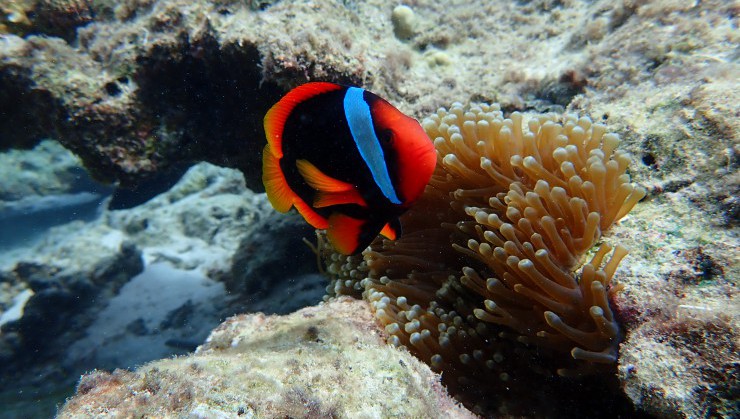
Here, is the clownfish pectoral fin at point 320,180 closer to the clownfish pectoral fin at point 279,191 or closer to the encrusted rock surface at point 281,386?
the clownfish pectoral fin at point 279,191

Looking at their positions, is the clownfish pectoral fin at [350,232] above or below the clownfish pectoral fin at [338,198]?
below

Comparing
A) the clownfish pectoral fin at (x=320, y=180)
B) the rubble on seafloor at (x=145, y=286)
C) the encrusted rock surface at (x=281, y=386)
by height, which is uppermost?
the clownfish pectoral fin at (x=320, y=180)

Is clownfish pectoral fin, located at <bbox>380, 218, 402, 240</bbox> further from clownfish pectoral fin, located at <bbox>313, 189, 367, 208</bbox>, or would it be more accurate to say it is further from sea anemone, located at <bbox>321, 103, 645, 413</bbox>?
sea anemone, located at <bbox>321, 103, 645, 413</bbox>

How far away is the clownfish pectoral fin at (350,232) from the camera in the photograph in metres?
1.46

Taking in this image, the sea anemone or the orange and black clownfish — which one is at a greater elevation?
the orange and black clownfish

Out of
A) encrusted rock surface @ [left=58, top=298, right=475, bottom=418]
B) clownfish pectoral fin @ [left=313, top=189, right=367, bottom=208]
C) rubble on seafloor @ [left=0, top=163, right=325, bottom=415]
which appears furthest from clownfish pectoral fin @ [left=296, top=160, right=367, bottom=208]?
rubble on seafloor @ [left=0, top=163, right=325, bottom=415]

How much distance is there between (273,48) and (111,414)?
274 cm

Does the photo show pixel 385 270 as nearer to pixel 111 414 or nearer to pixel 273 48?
pixel 111 414

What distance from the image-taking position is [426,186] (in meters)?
2.18

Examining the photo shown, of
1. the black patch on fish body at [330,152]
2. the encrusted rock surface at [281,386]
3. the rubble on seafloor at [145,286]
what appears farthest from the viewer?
the rubble on seafloor at [145,286]

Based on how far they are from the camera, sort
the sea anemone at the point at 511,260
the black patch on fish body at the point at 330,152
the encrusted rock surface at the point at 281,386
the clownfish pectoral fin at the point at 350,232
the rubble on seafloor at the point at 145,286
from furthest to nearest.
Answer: the rubble on seafloor at the point at 145,286
the sea anemone at the point at 511,260
the clownfish pectoral fin at the point at 350,232
the black patch on fish body at the point at 330,152
the encrusted rock surface at the point at 281,386

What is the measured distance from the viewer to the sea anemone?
1.66m

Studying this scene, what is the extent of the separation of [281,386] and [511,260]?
41.8 inches

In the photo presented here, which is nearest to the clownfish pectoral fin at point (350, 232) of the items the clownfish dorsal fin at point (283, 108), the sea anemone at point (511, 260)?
the clownfish dorsal fin at point (283, 108)
